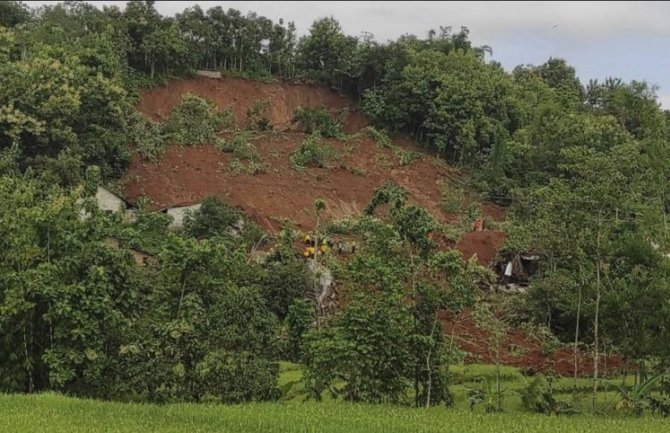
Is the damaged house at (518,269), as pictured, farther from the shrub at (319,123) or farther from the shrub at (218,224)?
the shrub at (319,123)

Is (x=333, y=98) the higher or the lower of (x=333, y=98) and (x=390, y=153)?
the higher

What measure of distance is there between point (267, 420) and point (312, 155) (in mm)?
42749

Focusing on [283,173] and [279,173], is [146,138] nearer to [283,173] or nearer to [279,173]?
[279,173]

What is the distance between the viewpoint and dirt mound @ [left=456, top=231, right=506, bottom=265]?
38.3 meters

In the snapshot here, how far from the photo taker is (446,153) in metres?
61.7

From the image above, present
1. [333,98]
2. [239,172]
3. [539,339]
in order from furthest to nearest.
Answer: [333,98] < [239,172] < [539,339]

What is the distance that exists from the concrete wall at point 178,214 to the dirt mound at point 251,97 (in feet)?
57.0

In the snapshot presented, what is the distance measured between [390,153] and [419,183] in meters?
4.75

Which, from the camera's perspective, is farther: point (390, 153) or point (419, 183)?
point (390, 153)

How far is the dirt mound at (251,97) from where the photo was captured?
5734 cm

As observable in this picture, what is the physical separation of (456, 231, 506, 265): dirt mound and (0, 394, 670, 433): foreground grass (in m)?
23.7

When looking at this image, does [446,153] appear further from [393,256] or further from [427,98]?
[393,256]

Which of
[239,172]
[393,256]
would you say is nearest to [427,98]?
[239,172]

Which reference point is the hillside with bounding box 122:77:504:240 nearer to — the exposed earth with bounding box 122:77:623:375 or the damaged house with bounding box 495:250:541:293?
the exposed earth with bounding box 122:77:623:375
